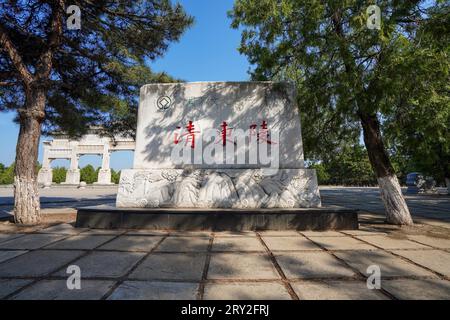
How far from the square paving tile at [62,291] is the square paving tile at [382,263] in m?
2.57

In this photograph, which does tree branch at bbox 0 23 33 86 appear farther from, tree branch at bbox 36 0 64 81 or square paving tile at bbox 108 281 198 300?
square paving tile at bbox 108 281 198 300

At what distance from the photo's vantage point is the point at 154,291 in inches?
86.9

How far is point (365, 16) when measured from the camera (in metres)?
4.04

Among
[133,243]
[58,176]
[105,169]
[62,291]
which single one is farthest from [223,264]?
[58,176]

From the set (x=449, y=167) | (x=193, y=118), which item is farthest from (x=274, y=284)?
(x=449, y=167)

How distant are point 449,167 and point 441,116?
15100mm

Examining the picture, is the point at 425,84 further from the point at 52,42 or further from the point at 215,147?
the point at 52,42

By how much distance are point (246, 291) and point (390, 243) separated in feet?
9.41

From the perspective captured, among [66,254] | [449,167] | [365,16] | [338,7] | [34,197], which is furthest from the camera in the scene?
[449,167]

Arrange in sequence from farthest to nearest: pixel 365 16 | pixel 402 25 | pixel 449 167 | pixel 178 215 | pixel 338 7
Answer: pixel 449 167, pixel 402 25, pixel 178 215, pixel 338 7, pixel 365 16

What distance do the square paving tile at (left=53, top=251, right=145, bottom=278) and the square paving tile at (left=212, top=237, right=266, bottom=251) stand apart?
109cm

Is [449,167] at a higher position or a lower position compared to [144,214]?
higher

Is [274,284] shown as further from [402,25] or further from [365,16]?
[402,25]

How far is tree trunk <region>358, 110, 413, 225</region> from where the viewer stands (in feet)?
17.5
